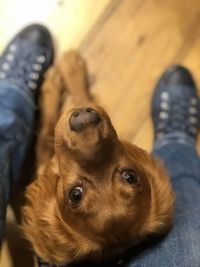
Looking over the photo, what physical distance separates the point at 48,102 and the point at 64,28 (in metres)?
0.29

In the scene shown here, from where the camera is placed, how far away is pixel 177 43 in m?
1.71

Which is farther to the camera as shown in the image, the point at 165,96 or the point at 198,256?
the point at 165,96

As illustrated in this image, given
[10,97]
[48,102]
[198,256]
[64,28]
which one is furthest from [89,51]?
[198,256]

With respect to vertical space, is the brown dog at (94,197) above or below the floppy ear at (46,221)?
above

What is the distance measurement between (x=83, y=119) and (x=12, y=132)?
0.49 metres

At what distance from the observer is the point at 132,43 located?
1.71m

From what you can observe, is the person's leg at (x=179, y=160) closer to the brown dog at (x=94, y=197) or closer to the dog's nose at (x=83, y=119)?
the brown dog at (x=94, y=197)

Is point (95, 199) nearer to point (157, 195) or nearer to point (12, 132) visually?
point (157, 195)

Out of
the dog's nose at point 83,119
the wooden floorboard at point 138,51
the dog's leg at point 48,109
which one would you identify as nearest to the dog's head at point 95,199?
the dog's nose at point 83,119

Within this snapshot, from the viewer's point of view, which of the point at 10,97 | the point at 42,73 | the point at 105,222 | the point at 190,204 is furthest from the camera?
the point at 42,73

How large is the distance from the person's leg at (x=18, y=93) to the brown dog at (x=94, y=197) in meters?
0.22

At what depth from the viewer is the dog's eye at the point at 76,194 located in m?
1.03

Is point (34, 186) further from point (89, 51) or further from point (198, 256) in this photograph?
point (89, 51)

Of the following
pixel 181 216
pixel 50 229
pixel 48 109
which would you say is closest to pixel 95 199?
pixel 50 229
